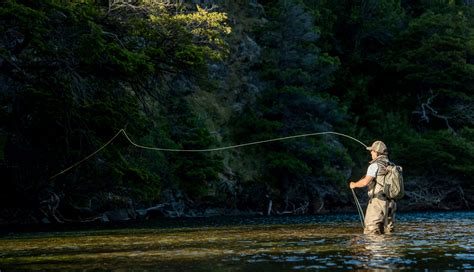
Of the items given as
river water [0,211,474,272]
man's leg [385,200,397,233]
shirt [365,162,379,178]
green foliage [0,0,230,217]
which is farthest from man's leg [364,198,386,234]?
green foliage [0,0,230,217]

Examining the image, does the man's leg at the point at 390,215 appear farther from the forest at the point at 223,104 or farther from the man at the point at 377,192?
the forest at the point at 223,104

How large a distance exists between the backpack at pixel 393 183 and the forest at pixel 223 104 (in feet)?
29.7

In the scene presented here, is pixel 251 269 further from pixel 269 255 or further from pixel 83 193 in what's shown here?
pixel 83 193

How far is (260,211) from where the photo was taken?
40.1 meters

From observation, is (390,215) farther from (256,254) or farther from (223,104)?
(223,104)

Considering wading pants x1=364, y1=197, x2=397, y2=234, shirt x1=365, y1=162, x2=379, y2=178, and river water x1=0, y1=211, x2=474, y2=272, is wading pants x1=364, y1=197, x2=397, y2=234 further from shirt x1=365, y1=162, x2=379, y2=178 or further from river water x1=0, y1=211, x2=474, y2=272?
shirt x1=365, y1=162, x2=379, y2=178

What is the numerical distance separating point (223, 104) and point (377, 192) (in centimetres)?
3234

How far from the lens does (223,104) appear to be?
4500cm

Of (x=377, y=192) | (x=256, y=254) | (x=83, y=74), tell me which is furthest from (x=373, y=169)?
(x=83, y=74)

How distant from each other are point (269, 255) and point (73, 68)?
12233 millimetres


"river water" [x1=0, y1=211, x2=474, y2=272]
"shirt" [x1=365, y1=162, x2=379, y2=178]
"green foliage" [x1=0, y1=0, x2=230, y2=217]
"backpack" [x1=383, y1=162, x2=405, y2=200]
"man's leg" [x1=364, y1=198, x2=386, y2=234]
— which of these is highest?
"green foliage" [x1=0, y1=0, x2=230, y2=217]

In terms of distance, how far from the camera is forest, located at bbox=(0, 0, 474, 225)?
2081cm

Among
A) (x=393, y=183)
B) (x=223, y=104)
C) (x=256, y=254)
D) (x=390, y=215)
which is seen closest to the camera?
(x=256, y=254)

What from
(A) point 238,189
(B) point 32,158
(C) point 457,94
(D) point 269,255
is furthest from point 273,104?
(D) point 269,255
